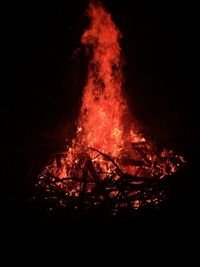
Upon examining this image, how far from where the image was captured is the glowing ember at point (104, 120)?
4.08 meters

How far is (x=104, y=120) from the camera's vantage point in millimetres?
4801

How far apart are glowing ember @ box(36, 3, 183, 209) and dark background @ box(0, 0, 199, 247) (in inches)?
8.3

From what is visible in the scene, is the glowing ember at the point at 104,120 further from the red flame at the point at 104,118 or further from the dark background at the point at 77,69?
the dark background at the point at 77,69

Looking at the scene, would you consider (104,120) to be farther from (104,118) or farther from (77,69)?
(77,69)

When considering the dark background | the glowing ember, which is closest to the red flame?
the glowing ember

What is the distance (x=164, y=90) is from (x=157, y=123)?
55cm

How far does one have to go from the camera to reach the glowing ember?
161 inches

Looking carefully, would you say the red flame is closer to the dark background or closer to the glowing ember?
the glowing ember

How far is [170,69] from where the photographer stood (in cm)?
531

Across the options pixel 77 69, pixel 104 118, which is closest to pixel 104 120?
pixel 104 118

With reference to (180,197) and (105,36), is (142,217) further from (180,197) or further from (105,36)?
(105,36)

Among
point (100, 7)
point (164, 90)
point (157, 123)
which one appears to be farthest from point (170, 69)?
point (100, 7)

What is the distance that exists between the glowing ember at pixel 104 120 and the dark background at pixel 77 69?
8.3 inches

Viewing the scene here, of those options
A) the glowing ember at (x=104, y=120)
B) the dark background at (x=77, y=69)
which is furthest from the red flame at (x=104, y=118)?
the dark background at (x=77, y=69)
